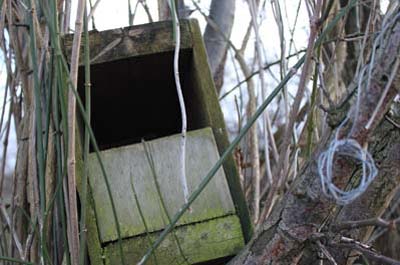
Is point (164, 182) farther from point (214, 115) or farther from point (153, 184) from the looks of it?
point (214, 115)

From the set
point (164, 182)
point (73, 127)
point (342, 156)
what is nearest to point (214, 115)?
point (164, 182)

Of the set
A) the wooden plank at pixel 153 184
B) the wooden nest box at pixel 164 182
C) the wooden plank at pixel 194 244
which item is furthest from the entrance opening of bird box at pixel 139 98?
the wooden plank at pixel 194 244

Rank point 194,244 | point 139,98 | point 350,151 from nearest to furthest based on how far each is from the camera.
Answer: point 350,151, point 194,244, point 139,98

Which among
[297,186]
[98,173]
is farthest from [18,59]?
[297,186]

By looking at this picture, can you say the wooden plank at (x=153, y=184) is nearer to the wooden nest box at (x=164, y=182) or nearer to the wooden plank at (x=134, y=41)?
the wooden nest box at (x=164, y=182)

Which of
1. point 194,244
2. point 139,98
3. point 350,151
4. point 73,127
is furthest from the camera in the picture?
point 139,98

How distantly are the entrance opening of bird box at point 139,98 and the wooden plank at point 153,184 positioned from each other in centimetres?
13

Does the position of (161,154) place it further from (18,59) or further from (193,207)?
(18,59)

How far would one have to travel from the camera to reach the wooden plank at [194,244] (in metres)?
1.07

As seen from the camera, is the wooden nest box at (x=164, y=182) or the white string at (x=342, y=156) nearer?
the white string at (x=342, y=156)

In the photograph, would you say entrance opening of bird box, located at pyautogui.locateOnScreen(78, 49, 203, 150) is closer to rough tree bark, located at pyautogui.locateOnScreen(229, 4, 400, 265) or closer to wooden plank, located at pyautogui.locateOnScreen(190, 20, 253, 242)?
wooden plank, located at pyautogui.locateOnScreen(190, 20, 253, 242)

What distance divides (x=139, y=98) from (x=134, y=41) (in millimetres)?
301

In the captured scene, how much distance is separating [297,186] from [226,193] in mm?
301

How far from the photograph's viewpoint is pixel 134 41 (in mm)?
1177
